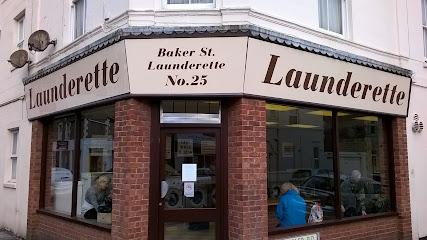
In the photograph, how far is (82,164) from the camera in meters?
7.15

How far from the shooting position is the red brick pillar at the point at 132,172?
17.6ft

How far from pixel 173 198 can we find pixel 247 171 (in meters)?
1.20

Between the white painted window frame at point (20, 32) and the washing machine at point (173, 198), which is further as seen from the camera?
the white painted window frame at point (20, 32)

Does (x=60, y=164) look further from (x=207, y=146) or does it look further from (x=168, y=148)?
(x=207, y=146)

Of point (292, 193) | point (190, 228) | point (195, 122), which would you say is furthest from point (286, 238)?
point (195, 122)

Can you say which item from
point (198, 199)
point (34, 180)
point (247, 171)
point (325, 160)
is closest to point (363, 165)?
point (325, 160)

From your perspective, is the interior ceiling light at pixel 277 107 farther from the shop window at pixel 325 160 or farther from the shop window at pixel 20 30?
the shop window at pixel 20 30

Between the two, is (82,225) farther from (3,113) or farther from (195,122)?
(3,113)

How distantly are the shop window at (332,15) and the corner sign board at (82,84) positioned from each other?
378cm

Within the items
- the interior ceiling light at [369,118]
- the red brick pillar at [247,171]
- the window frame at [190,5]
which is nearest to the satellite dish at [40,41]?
the window frame at [190,5]

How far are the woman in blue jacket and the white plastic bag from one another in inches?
8.3

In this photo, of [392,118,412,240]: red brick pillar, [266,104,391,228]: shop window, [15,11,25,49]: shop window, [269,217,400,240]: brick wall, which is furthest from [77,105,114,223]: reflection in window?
[392,118,412,240]: red brick pillar

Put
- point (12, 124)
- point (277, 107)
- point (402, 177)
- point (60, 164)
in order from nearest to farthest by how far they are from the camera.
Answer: point (277, 107)
point (402, 177)
point (60, 164)
point (12, 124)

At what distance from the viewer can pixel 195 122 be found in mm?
5688
